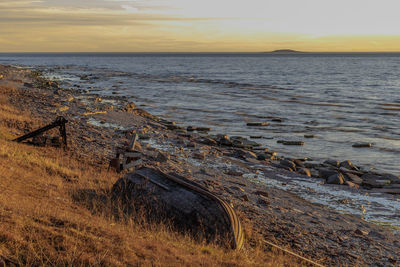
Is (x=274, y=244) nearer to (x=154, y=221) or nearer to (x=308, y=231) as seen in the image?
(x=308, y=231)

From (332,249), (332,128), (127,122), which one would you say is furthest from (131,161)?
(332,128)

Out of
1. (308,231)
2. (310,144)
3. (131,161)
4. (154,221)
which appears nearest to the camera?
(154,221)

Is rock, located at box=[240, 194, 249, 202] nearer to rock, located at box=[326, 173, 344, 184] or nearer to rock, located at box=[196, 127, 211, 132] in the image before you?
rock, located at box=[326, 173, 344, 184]

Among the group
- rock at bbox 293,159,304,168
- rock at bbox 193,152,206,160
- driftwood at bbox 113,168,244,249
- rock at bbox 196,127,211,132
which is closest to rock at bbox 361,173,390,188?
rock at bbox 293,159,304,168

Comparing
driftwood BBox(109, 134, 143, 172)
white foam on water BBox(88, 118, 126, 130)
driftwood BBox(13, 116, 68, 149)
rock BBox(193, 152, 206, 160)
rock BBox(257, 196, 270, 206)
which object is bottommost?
rock BBox(257, 196, 270, 206)

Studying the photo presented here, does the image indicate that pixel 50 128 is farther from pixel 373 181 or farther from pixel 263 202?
pixel 373 181

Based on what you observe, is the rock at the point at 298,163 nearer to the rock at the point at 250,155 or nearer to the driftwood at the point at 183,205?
the rock at the point at 250,155

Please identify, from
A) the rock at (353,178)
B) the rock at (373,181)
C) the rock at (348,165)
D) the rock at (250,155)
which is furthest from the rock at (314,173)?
Answer: the rock at (250,155)

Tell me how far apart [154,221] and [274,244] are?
274 cm

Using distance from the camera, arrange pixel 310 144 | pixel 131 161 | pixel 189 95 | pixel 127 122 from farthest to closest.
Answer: pixel 189 95, pixel 127 122, pixel 310 144, pixel 131 161

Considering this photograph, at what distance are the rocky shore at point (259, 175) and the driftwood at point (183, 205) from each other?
4.01 ft

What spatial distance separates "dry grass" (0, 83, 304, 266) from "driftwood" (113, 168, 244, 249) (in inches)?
15.4

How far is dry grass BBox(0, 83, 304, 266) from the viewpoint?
469cm

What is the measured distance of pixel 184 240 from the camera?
6.45 m
